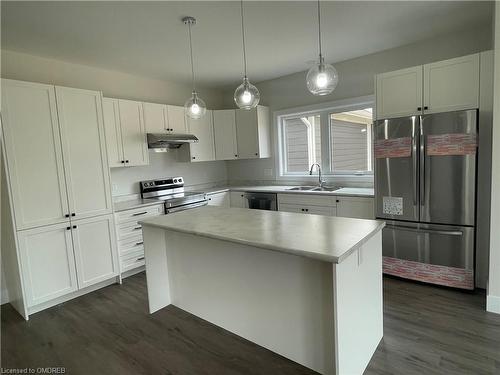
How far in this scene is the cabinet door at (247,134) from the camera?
186 inches

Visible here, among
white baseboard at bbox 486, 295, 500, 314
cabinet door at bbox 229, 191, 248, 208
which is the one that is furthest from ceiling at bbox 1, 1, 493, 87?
white baseboard at bbox 486, 295, 500, 314

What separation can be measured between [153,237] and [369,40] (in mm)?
3112

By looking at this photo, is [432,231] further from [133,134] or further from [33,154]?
[33,154]

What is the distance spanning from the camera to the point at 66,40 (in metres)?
2.89

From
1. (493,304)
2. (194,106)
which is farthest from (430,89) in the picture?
(194,106)

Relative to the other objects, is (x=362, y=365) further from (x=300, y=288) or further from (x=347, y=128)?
(x=347, y=128)

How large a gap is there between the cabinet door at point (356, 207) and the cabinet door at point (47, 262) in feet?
10.1

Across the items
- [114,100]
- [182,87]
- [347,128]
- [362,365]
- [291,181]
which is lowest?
[362,365]

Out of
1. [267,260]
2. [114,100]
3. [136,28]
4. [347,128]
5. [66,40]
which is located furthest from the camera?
[347,128]

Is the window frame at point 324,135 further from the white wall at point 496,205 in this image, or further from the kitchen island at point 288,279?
the kitchen island at point 288,279

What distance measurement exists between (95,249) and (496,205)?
3850 millimetres

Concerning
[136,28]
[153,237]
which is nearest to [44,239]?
[153,237]

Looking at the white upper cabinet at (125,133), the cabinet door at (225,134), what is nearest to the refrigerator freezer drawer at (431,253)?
the cabinet door at (225,134)

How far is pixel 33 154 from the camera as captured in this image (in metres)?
2.80
